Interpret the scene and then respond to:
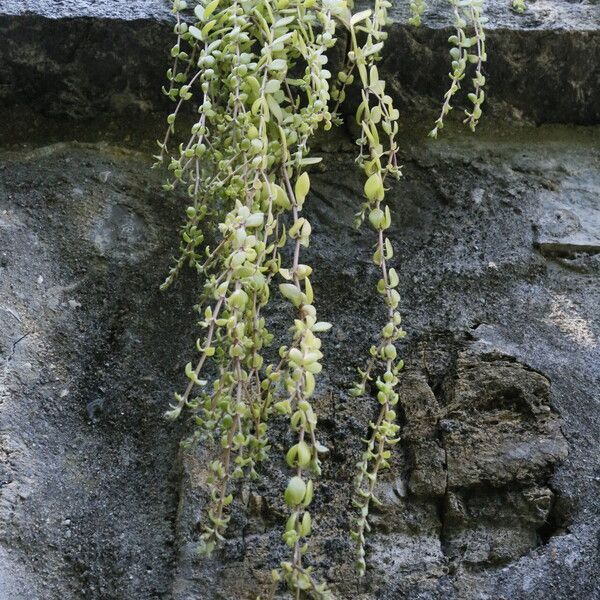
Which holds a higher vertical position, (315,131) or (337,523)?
(315,131)

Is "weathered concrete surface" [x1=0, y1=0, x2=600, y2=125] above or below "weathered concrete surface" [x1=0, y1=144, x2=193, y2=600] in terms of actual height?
above

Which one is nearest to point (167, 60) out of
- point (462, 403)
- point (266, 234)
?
point (266, 234)

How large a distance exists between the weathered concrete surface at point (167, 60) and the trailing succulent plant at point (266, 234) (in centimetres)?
6

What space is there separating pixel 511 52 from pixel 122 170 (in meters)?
0.66

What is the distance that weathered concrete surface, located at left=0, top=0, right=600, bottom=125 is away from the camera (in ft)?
4.30

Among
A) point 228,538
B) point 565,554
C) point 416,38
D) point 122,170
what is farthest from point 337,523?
point 416,38

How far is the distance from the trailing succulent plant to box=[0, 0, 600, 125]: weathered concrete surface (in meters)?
0.06

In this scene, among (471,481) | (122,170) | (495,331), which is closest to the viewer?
(471,481)

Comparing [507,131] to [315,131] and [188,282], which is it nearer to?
[315,131]

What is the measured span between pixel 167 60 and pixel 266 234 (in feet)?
1.61

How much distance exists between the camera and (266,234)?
99 cm

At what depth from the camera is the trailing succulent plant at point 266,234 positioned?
2.99ft

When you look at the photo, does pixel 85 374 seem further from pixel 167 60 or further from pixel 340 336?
pixel 167 60

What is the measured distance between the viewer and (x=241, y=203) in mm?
1016
